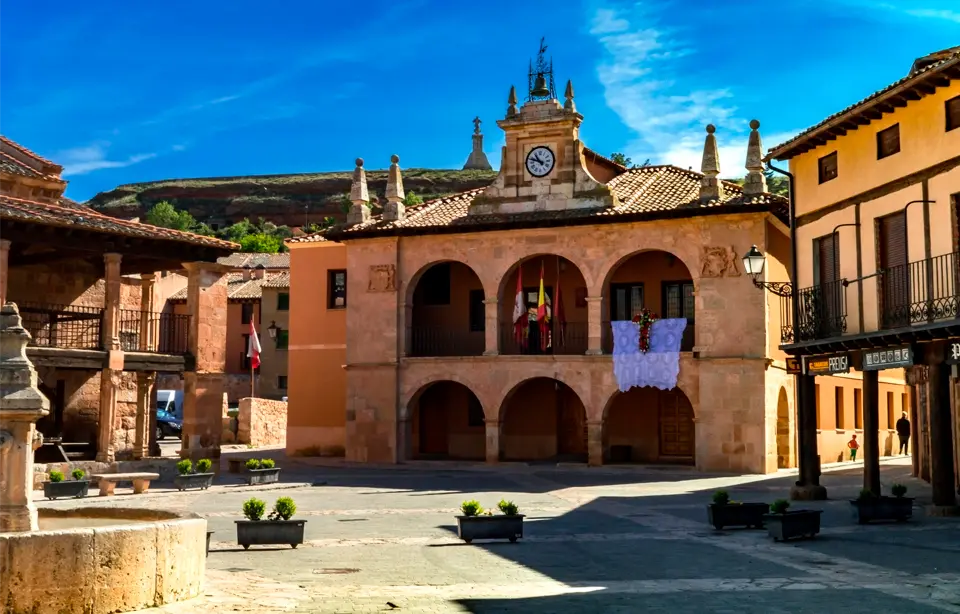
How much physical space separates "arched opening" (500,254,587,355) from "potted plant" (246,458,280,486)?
9970mm

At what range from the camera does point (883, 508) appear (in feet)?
59.0

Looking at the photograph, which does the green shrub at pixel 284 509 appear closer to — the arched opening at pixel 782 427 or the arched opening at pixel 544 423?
the arched opening at pixel 782 427

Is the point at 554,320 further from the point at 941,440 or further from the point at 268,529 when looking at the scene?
the point at 268,529

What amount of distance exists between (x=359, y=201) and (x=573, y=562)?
25.2 meters

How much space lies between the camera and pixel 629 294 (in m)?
35.2

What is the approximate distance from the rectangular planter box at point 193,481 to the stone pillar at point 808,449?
1286 centimetres

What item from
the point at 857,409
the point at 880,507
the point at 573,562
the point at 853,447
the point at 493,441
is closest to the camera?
the point at 573,562

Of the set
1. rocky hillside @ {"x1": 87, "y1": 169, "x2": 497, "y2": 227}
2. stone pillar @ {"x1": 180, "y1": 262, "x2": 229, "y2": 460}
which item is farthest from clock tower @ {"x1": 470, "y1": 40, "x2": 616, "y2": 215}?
rocky hillside @ {"x1": 87, "y1": 169, "x2": 497, "y2": 227}

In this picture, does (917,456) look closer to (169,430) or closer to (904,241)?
(904,241)

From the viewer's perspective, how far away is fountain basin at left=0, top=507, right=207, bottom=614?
904 cm

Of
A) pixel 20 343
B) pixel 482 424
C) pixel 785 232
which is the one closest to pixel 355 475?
pixel 482 424

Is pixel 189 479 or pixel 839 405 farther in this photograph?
pixel 839 405

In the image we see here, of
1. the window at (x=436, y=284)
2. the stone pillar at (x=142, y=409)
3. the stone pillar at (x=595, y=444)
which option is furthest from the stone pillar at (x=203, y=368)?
the stone pillar at (x=595, y=444)

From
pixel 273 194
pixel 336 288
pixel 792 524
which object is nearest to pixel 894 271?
pixel 792 524
